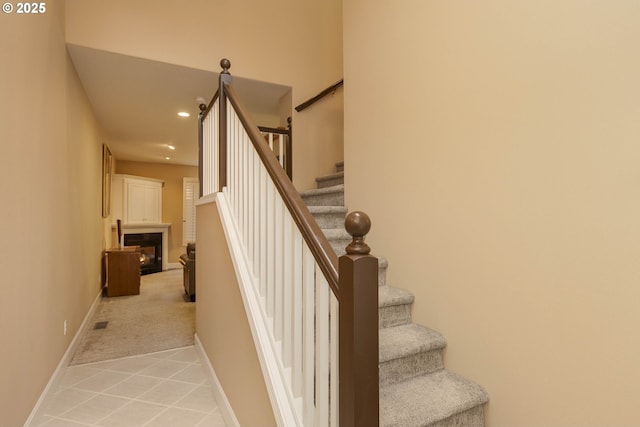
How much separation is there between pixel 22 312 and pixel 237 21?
338 cm

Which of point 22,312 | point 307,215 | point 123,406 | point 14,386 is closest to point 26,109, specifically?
point 22,312

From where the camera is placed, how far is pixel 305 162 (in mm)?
4004

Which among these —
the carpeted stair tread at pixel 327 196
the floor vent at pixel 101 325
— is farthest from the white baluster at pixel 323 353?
the floor vent at pixel 101 325

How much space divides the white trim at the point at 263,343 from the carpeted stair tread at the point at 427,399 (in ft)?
1.41

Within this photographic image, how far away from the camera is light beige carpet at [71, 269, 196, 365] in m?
3.19

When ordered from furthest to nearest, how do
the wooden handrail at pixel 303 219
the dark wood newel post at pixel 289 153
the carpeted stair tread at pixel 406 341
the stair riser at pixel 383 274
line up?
the dark wood newel post at pixel 289 153
the stair riser at pixel 383 274
the carpeted stair tread at pixel 406 341
the wooden handrail at pixel 303 219

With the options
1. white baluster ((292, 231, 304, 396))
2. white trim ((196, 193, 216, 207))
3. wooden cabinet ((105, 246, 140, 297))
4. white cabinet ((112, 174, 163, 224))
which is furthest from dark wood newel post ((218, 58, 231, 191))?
white cabinet ((112, 174, 163, 224))

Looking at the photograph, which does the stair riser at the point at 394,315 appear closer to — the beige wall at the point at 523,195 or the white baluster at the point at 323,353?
the beige wall at the point at 523,195

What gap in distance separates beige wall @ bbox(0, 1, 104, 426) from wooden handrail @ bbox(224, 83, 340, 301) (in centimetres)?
121

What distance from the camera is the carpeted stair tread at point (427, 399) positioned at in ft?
4.59

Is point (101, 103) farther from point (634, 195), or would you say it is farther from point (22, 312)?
point (634, 195)

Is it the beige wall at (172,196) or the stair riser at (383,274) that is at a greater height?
the beige wall at (172,196)

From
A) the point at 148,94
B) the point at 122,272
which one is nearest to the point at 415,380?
the point at 148,94

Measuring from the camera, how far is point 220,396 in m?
2.17
